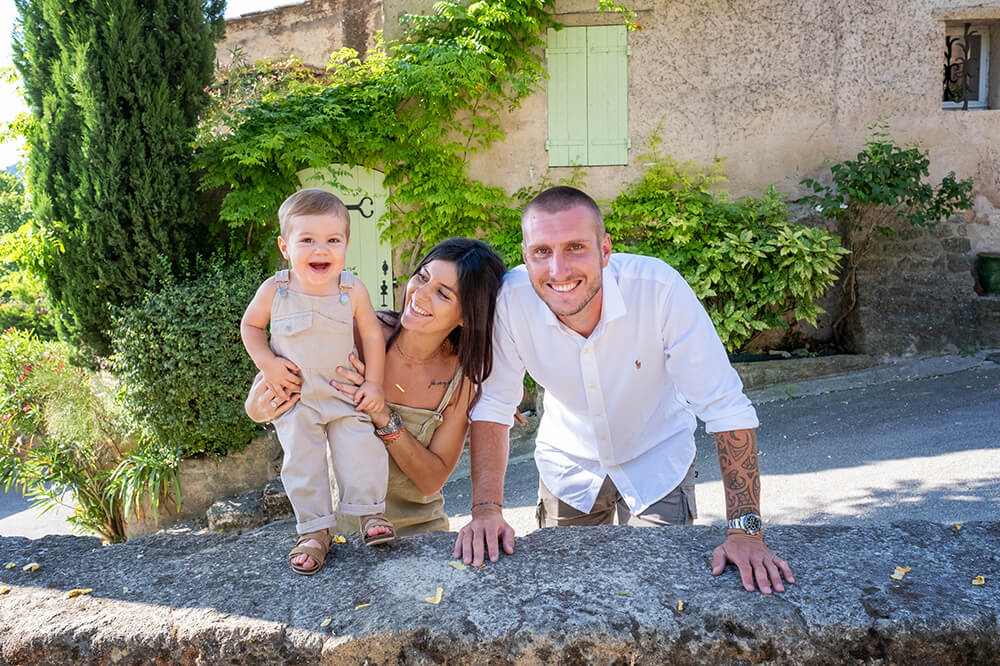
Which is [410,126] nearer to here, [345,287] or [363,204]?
[363,204]

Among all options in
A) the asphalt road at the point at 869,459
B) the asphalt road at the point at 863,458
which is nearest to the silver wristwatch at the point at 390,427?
the asphalt road at the point at 869,459

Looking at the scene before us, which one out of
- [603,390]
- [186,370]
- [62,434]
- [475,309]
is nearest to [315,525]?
[475,309]

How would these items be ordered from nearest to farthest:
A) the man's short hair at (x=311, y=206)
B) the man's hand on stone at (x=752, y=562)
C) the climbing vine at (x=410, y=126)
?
1. the man's hand on stone at (x=752, y=562)
2. the man's short hair at (x=311, y=206)
3. the climbing vine at (x=410, y=126)

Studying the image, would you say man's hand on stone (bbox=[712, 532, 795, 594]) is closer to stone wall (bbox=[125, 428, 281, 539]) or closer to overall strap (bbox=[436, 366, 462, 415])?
overall strap (bbox=[436, 366, 462, 415])

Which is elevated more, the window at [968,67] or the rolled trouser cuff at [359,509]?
the window at [968,67]

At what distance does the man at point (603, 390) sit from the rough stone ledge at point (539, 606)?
6.8 inches

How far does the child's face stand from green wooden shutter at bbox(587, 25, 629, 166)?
5833 millimetres

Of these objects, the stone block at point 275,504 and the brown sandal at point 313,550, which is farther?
the stone block at point 275,504

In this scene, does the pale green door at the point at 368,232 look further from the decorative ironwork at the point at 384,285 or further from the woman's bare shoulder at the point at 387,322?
the woman's bare shoulder at the point at 387,322

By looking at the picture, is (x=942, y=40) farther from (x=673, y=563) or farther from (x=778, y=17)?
(x=673, y=563)

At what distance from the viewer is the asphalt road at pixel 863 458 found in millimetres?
4743

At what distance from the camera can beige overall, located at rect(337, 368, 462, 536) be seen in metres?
2.96

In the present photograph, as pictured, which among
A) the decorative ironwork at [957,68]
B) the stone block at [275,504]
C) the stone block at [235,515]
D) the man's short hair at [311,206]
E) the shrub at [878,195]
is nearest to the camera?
the man's short hair at [311,206]

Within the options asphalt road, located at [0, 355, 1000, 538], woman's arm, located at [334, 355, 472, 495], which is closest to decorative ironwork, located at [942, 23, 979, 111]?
asphalt road, located at [0, 355, 1000, 538]
